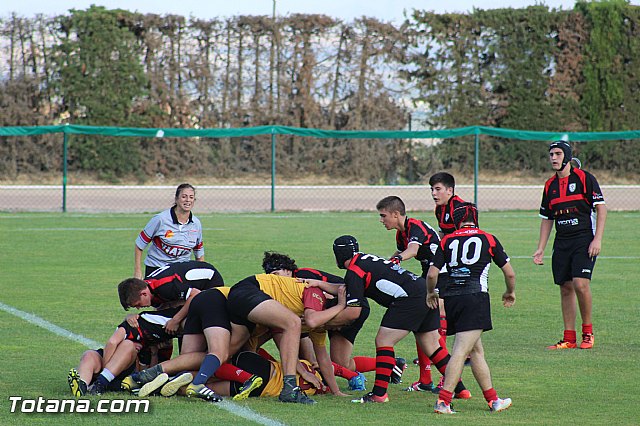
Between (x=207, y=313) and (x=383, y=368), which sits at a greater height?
(x=207, y=313)

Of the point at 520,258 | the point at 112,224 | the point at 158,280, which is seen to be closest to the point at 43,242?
the point at 112,224

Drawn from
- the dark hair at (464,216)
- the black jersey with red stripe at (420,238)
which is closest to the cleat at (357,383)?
the black jersey with red stripe at (420,238)

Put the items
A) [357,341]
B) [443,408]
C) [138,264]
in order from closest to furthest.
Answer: [443,408], [357,341], [138,264]

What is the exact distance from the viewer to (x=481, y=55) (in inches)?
1344

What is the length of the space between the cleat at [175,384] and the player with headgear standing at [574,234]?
3.79 metres

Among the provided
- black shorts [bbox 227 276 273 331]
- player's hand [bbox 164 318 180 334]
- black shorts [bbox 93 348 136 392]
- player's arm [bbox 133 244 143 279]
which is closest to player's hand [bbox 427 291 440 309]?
black shorts [bbox 227 276 273 331]

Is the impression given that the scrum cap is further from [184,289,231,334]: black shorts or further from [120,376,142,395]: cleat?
[120,376,142,395]: cleat

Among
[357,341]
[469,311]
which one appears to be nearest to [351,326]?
[469,311]

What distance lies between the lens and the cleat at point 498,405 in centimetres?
706

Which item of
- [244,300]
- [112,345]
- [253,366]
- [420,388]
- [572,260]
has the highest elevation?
[572,260]

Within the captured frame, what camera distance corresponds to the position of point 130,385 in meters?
7.51

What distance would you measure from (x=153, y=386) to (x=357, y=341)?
9.67ft

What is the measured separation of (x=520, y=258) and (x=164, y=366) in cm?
1037

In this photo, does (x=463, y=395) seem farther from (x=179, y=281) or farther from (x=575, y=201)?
(x=575, y=201)
